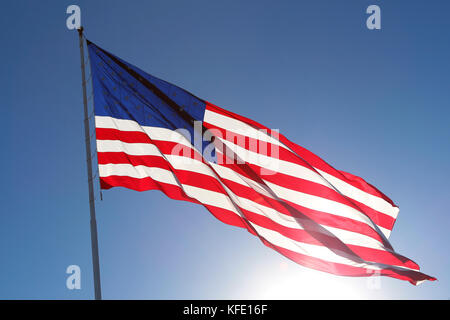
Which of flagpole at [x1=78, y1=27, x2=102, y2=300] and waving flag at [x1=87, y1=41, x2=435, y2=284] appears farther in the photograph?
waving flag at [x1=87, y1=41, x2=435, y2=284]

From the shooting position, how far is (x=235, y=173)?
382 inches

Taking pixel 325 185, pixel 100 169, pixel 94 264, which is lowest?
pixel 94 264

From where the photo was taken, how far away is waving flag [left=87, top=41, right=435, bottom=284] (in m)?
9.09

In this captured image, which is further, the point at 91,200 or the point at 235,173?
the point at 235,173

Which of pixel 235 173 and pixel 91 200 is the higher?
pixel 235 173

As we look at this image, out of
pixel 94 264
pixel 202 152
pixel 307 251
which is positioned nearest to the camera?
pixel 94 264

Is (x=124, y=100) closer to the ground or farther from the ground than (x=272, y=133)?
farther from the ground

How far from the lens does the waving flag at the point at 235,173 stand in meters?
9.09

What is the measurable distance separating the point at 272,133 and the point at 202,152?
1.69 m

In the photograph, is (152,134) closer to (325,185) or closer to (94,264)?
(94,264)

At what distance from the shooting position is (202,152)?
9.75 metres

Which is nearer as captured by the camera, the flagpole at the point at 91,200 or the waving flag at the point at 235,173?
the flagpole at the point at 91,200
